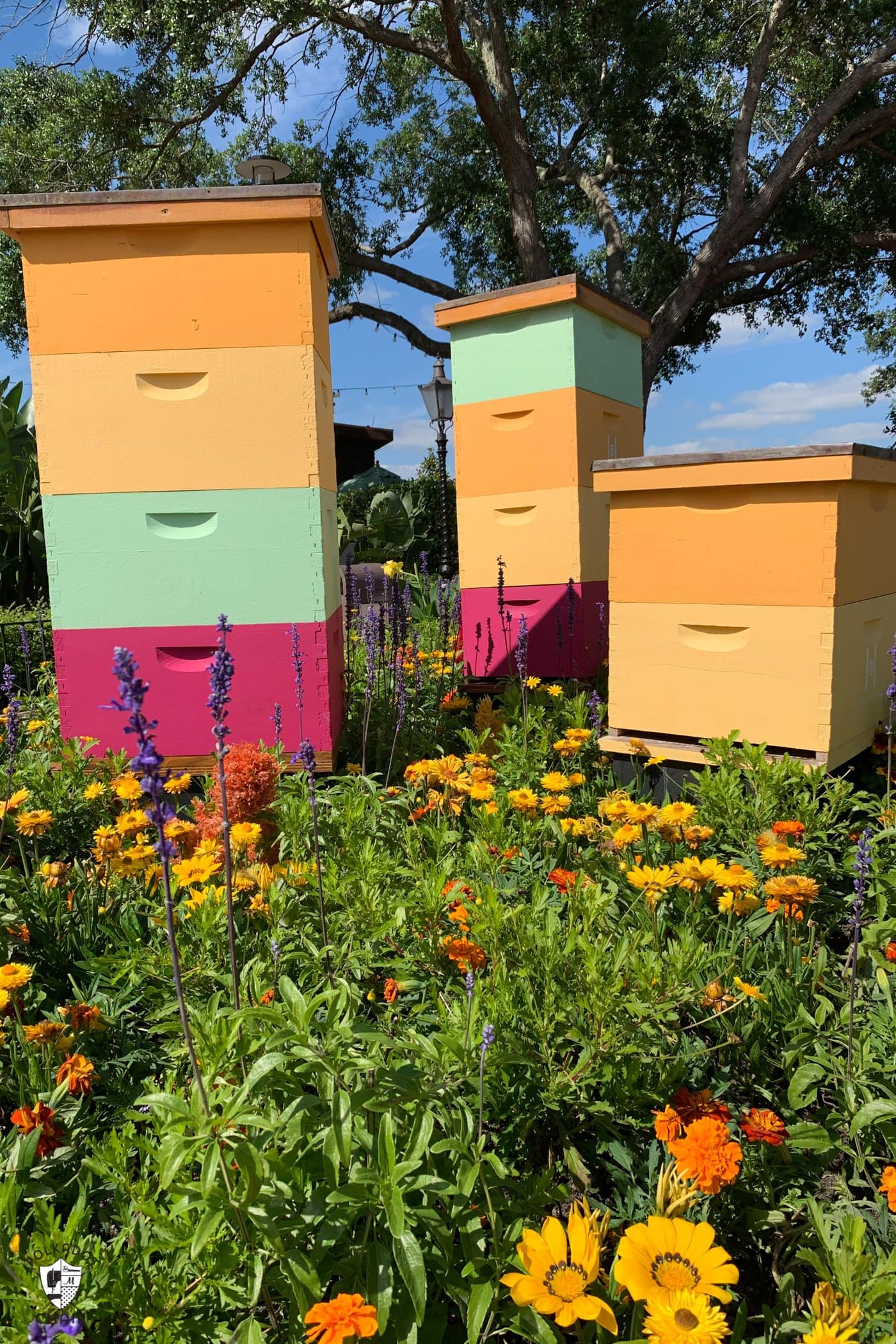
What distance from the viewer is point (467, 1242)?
3.88ft

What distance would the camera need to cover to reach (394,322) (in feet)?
48.1

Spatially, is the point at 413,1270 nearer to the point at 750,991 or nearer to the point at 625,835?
the point at 750,991

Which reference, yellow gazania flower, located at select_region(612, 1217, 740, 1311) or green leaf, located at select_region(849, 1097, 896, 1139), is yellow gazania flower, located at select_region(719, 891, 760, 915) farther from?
yellow gazania flower, located at select_region(612, 1217, 740, 1311)

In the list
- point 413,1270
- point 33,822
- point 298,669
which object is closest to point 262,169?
point 298,669

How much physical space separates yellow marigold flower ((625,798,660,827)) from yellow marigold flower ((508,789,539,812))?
0.28 metres

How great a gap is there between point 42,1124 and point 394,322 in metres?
14.8

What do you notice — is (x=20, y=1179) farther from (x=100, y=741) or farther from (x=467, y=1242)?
(x=100, y=741)

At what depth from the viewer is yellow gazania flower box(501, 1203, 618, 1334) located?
1062mm

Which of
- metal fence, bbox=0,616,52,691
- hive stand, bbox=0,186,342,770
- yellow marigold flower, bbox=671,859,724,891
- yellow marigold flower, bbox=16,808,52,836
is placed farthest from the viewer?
metal fence, bbox=0,616,52,691

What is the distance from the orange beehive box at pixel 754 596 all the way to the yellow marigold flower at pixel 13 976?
6.98 ft

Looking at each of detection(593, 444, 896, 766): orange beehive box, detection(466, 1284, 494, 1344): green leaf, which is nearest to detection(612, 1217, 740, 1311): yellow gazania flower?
detection(466, 1284, 494, 1344): green leaf

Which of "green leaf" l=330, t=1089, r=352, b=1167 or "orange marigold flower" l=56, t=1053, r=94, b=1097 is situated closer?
"green leaf" l=330, t=1089, r=352, b=1167

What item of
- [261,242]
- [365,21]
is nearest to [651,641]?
[261,242]

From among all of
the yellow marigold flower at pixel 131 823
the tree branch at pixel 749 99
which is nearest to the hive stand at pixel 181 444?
the yellow marigold flower at pixel 131 823
